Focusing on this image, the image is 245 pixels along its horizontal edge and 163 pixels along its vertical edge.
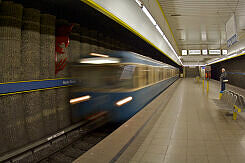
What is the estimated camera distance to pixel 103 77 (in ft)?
14.9

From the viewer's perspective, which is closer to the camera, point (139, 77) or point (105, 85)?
point (105, 85)

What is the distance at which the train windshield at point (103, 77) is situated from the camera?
14.8 feet

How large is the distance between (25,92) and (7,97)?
43 cm

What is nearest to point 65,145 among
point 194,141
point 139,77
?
point 139,77

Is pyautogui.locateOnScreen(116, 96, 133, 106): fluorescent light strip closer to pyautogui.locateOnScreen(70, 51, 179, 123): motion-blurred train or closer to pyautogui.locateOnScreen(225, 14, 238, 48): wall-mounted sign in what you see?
pyautogui.locateOnScreen(70, 51, 179, 123): motion-blurred train

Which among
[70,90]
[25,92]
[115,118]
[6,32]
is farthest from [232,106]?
[6,32]

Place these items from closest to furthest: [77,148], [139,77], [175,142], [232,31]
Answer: [175,142] → [77,148] → [139,77] → [232,31]

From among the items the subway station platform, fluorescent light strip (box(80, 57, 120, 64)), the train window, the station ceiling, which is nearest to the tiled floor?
the subway station platform

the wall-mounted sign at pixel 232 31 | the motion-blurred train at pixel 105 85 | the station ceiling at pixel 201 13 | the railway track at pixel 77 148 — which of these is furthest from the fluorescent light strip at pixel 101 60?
the wall-mounted sign at pixel 232 31

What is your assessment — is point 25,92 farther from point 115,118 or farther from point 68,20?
point 68,20

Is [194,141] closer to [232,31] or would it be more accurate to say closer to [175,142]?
[175,142]

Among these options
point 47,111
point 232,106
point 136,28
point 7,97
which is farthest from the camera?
point 136,28

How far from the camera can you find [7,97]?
11.1ft

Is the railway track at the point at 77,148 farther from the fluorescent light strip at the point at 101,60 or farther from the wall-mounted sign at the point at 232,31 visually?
the wall-mounted sign at the point at 232,31
